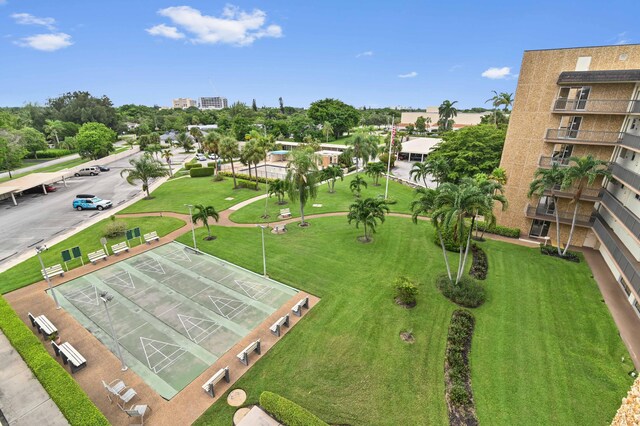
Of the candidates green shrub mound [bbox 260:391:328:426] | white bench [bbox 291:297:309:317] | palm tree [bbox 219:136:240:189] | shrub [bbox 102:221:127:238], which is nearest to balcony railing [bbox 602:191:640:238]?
white bench [bbox 291:297:309:317]

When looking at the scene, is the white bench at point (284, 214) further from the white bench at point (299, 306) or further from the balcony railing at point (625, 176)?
the balcony railing at point (625, 176)

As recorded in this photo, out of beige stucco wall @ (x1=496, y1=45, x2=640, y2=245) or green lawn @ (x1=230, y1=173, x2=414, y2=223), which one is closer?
beige stucco wall @ (x1=496, y1=45, x2=640, y2=245)

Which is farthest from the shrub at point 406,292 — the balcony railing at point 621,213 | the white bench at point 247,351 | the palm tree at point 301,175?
the balcony railing at point 621,213

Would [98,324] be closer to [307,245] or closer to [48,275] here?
[48,275]

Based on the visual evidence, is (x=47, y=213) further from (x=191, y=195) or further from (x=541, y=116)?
(x=541, y=116)

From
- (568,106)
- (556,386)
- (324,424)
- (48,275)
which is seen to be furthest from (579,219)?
(48,275)

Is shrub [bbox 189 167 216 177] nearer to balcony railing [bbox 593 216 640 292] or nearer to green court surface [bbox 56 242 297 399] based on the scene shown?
green court surface [bbox 56 242 297 399]
